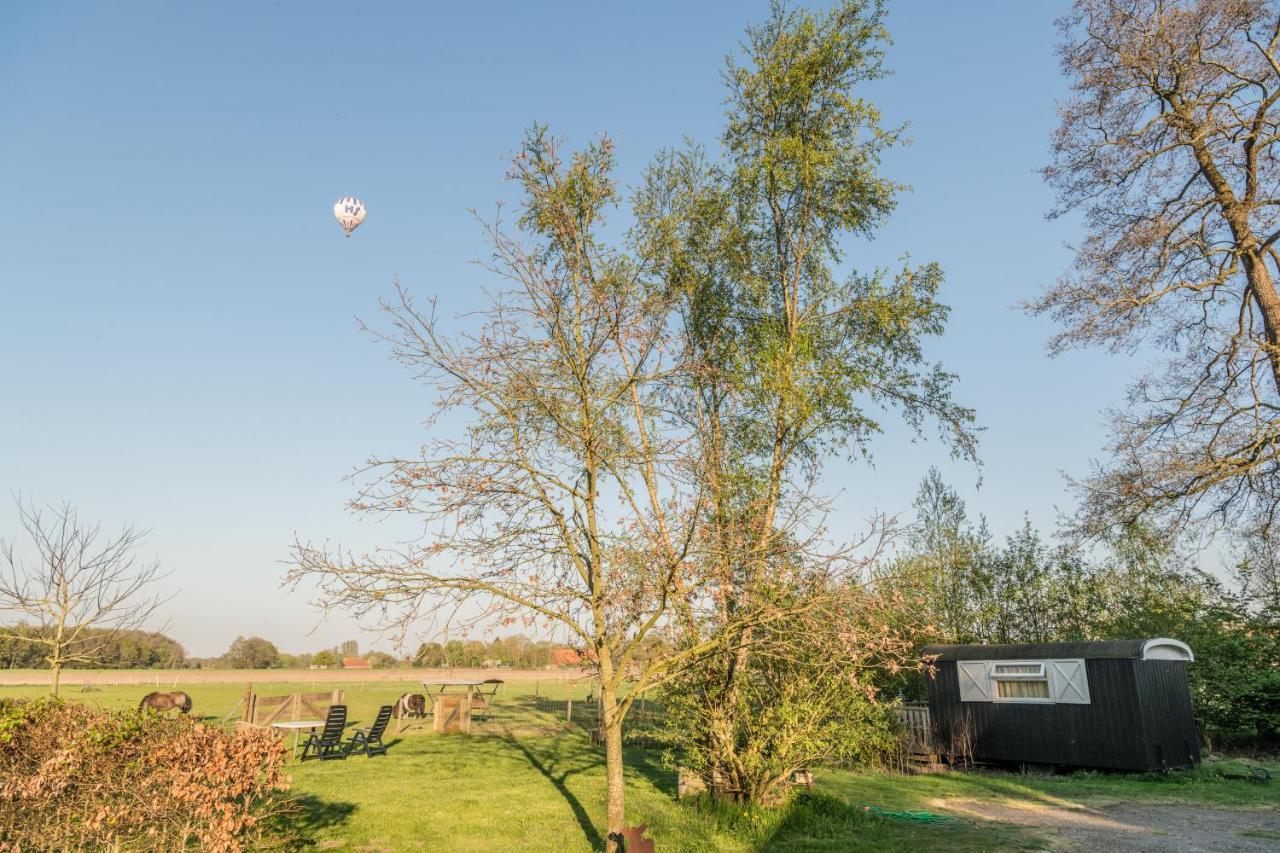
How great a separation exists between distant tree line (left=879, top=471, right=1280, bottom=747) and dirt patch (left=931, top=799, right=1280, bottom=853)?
7.03 m

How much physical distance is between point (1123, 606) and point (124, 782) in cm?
2626

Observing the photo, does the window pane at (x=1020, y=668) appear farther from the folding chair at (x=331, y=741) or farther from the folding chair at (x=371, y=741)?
the folding chair at (x=331, y=741)

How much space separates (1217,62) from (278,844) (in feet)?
54.6

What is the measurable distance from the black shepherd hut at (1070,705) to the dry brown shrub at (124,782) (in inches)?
556

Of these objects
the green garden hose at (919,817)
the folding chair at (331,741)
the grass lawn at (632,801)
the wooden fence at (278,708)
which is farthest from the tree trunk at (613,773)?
the wooden fence at (278,708)

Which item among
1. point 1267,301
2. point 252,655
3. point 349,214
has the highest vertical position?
point 349,214

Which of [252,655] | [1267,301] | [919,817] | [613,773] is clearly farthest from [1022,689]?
[252,655]

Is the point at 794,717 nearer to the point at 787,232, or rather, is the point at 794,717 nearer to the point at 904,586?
the point at 904,586

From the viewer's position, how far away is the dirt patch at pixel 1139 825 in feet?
29.8

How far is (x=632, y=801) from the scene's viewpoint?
11.5 m

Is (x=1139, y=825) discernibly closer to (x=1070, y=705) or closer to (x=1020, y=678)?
(x=1070, y=705)

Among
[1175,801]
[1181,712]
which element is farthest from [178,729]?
[1181,712]

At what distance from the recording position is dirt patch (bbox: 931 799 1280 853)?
29.8 ft

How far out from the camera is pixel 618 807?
7461mm
